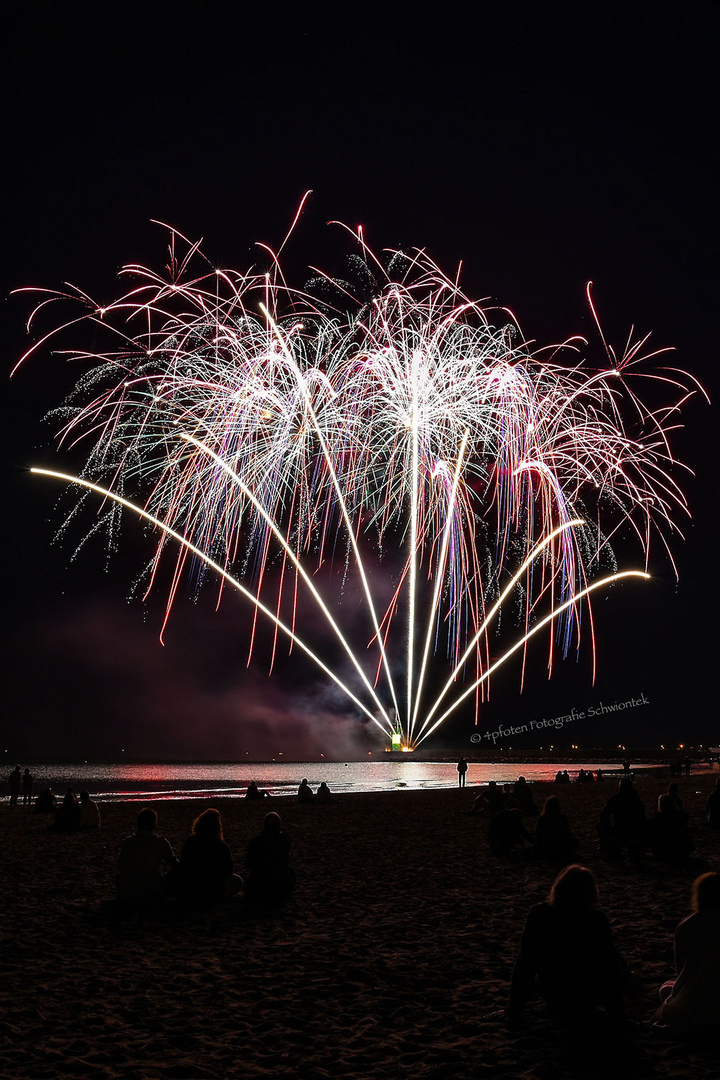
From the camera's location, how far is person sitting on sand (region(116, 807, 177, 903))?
380 inches

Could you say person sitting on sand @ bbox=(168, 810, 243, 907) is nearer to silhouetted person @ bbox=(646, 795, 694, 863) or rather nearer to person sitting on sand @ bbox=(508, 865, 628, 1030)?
person sitting on sand @ bbox=(508, 865, 628, 1030)

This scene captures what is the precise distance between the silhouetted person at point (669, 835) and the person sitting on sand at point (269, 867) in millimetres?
6039

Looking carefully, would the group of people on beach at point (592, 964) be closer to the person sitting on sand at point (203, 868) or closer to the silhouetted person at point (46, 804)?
the person sitting on sand at point (203, 868)

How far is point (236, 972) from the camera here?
24.3 ft

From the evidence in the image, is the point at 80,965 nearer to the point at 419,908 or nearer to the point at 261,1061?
the point at 261,1061

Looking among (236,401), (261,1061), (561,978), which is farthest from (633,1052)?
(236,401)

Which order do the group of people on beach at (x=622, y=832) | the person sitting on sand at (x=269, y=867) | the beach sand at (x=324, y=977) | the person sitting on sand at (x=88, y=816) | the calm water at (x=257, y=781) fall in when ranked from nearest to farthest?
the beach sand at (x=324, y=977) < the person sitting on sand at (x=269, y=867) < the group of people on beach at (x=622, y=832) < the person sitting on sand at (x=88, y=816) < the calm water at (x=257, y=781)

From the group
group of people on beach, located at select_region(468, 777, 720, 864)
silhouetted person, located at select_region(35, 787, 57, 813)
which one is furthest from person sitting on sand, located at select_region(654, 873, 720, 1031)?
silhouetted person, located at select_region(35, 787, 57, 813)

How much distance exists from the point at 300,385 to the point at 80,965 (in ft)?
60.9

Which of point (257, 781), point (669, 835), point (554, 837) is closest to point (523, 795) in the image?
point (554, 837)

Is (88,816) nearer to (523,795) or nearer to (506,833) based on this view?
(523,795)

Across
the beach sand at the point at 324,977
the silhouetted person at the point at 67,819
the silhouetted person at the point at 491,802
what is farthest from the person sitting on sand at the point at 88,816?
the silhouetted person at the point at 491,802

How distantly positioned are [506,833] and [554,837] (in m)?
1.01

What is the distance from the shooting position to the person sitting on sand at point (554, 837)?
1341 cm
